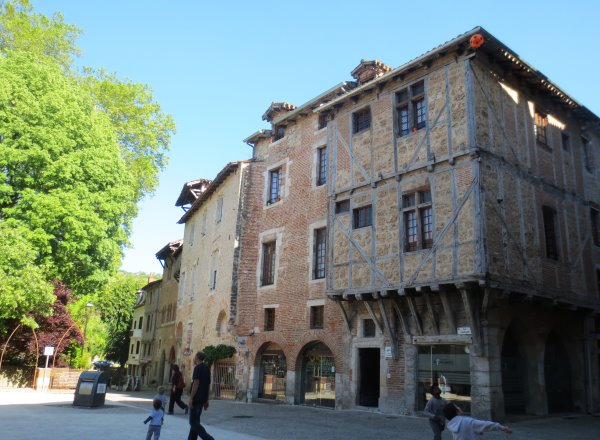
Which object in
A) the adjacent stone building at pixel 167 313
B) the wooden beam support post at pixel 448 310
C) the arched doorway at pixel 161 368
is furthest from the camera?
the arched doorway at pixel 161 368

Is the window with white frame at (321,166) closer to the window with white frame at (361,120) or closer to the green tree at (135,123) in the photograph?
the window with white frame at (361,120)

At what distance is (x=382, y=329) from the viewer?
1648cm

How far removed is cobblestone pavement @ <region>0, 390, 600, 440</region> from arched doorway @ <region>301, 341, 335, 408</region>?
1.78 metres

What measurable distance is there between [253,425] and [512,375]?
797cm

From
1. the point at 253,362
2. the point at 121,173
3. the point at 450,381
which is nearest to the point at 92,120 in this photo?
the point at 121,173

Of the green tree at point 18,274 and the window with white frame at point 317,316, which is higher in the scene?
the green tree at point 18,274

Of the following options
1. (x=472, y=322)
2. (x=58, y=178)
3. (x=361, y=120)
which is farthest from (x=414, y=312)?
(x=58, y=178)

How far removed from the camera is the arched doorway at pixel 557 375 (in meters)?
16.9

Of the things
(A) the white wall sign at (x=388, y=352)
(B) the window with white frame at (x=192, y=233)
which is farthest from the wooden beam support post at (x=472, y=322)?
(B) the window with white frame at (x=192, y=233)

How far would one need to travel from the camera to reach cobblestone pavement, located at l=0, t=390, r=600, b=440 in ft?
34.3

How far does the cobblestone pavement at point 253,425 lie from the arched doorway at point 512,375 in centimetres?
77

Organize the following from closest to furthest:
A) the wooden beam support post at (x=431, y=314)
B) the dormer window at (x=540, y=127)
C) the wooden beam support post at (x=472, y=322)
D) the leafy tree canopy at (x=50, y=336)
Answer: the wooden beam support post at (x=472, y=322) → the wooden beam support post at (x=431, y=314) → the dormer window at (x=540, y=127) → the leafy tree canopy at (x=50, y=336)

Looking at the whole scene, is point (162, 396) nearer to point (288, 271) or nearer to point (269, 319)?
point (288, 271)

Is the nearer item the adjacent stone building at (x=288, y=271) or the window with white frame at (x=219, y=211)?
the adjacent stone building at (x=288, y=271)
